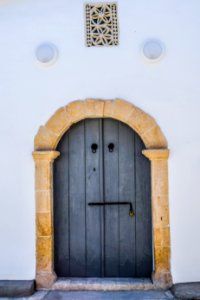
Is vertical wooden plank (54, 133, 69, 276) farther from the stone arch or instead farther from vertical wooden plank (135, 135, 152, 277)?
vertical wooden plank (135, 135, 152, 277)

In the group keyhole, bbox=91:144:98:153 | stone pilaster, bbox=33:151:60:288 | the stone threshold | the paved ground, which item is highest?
keyhole, bbox=91:144:98:153

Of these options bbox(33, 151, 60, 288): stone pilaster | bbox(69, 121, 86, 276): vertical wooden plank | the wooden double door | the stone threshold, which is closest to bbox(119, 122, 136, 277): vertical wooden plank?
the wooden double door

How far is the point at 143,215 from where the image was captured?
3807mm

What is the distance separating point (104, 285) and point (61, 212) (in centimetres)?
84

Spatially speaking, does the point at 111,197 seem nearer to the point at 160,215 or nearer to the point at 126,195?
Answer: the point at 126,195

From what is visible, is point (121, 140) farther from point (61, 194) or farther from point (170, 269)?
point (170, 269)

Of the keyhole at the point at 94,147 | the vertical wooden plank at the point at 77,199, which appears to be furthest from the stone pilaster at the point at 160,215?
the vertical wooden plank at the point at 77,199

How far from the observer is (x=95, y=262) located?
381 cm

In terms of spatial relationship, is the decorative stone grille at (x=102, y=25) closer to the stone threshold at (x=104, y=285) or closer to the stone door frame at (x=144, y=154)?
the stone door frame at (x=144, y=154)

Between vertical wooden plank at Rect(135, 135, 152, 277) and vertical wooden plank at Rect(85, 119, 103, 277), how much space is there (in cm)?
38

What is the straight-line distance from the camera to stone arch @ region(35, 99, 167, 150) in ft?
11.9

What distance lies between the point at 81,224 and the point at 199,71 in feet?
6.40

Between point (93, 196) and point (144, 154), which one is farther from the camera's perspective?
point (93, 196)

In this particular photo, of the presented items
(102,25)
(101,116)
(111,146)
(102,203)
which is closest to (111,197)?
(102,203)
